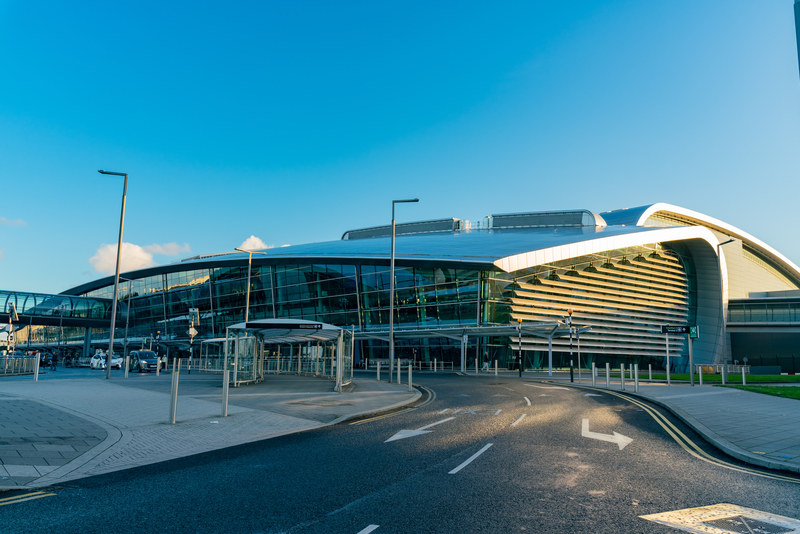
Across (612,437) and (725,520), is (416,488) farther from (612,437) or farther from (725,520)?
(612,437)

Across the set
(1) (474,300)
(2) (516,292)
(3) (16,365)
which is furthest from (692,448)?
(2) (516,292)

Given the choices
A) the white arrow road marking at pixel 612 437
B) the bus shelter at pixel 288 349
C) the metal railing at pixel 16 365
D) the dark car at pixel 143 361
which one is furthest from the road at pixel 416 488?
the dark car at pixel 143 361

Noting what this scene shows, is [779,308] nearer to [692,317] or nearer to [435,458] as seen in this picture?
[692,317]

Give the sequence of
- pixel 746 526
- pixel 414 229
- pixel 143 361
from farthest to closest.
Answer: pixel 414 229 → pixel 143 361 → pixel 746 526

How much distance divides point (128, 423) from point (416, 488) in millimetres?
8805

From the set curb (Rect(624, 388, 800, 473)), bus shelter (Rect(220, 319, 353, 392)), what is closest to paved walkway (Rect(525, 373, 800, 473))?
curb (Rect(624, 388, 800, 473))

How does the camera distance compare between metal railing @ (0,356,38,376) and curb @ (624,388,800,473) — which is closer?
curb @ (624,388,800,473)

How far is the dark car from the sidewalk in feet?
87.8

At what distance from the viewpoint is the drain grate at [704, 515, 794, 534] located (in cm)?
534

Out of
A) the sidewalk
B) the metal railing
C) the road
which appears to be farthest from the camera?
the metal railing

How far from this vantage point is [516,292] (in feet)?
167

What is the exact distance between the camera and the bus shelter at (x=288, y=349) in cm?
2242

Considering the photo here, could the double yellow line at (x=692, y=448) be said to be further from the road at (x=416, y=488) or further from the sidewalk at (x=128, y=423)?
the sidewalk at (x=128, y=423)

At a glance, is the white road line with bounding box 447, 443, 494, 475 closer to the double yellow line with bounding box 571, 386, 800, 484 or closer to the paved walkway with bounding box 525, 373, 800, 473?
the double yellow line with bounding box 571, 386, 800, 484
